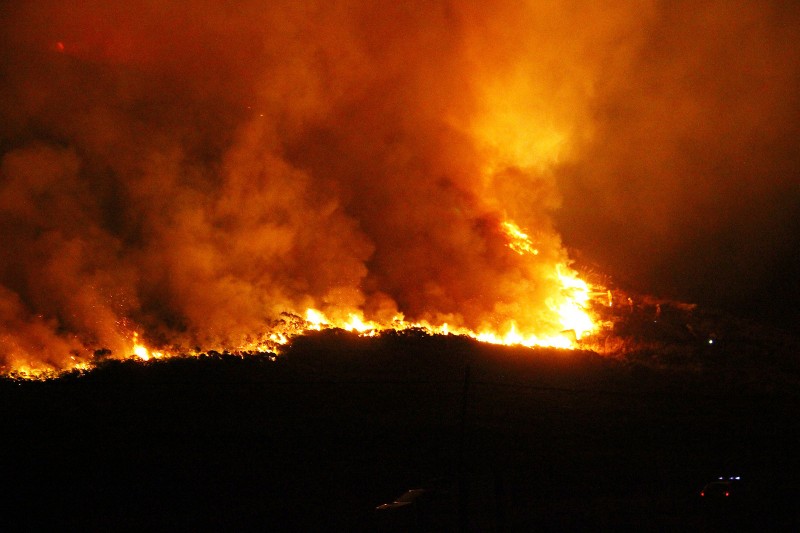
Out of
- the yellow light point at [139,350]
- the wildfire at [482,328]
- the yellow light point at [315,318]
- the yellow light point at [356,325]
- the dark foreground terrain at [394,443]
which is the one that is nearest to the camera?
the dark foreground terrain at [394,443]

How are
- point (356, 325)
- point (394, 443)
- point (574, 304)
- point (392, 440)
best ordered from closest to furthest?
point (394, 443), point (392, 440), point (356, 325), point (574, 304)

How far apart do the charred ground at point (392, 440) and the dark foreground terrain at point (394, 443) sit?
0.05 m

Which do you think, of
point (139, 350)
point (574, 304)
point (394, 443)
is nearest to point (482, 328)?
point (574, 304)

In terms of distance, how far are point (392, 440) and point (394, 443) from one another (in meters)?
0.14

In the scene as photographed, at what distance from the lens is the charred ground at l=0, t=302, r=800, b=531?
12836 millimetres

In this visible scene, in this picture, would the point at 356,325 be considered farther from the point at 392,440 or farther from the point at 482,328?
the point at 392,440

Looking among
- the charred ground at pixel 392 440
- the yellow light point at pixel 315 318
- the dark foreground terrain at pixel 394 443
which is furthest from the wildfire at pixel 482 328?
the dark foreground terrain at pixel 394 443

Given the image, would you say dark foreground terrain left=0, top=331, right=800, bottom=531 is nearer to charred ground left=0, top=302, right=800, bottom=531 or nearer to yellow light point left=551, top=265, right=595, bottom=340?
charred ground left=0, top=302, right=800, bottom=531

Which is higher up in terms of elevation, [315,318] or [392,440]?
[315,318]

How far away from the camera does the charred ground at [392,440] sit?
1284 cm

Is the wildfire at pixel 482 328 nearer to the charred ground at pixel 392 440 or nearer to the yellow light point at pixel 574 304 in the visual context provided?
the yellow light point at pixel 574 304

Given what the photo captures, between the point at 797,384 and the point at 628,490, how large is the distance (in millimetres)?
12914

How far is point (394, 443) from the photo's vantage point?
54.4ft

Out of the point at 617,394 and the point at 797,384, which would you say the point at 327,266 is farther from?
the point at 797,384
